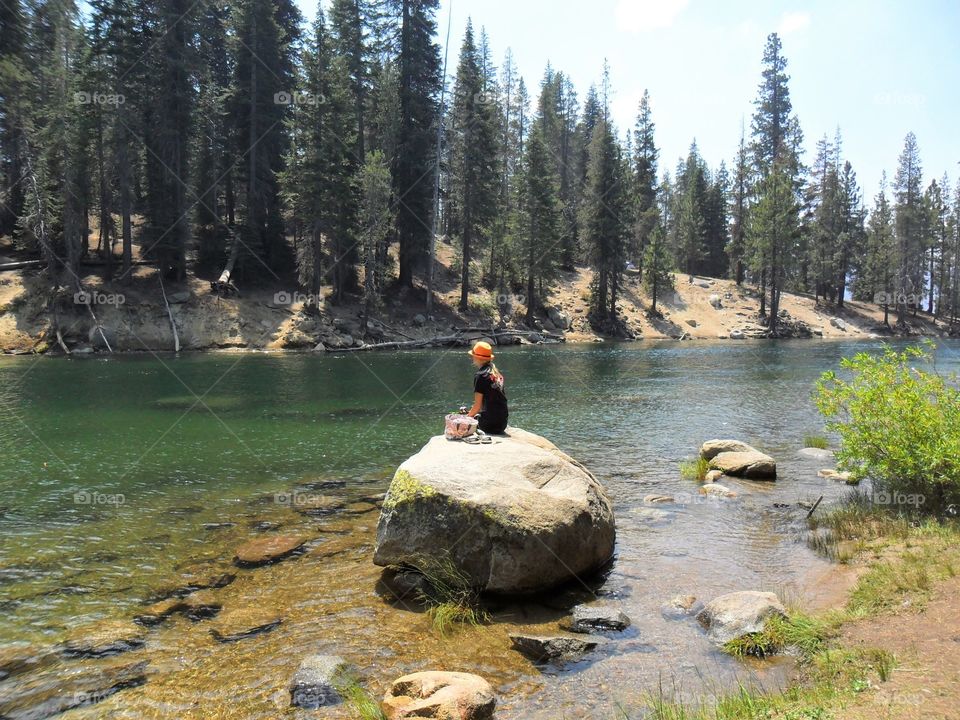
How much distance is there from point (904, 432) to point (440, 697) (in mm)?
8609

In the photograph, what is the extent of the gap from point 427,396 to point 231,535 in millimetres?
15279

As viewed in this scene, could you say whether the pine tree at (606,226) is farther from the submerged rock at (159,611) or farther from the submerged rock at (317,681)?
the submerged rock at (317,681)

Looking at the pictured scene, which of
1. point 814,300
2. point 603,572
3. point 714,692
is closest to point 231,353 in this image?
point 603,572

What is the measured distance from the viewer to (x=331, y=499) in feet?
41.6

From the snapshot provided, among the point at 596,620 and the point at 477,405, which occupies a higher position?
the point at 477,405

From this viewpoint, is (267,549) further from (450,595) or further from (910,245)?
(910,245)

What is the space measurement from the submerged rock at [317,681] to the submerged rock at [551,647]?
6.18ft

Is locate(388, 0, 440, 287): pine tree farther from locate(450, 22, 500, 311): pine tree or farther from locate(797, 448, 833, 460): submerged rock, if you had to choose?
locate(797, 448, 833, 460): submerged rock

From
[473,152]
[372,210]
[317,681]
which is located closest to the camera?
[317,681]

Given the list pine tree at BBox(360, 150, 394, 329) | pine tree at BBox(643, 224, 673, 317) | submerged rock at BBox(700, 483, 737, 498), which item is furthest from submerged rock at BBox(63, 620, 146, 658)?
pine tree at BBox(643, 224, 673, 317)

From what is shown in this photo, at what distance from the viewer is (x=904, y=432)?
9992 millimetres

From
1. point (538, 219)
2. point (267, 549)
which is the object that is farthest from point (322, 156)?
point (267, 549)

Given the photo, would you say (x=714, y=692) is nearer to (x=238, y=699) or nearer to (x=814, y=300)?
(x=238, y=699)

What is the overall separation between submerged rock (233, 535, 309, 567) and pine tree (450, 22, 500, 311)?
44155 millimetres
